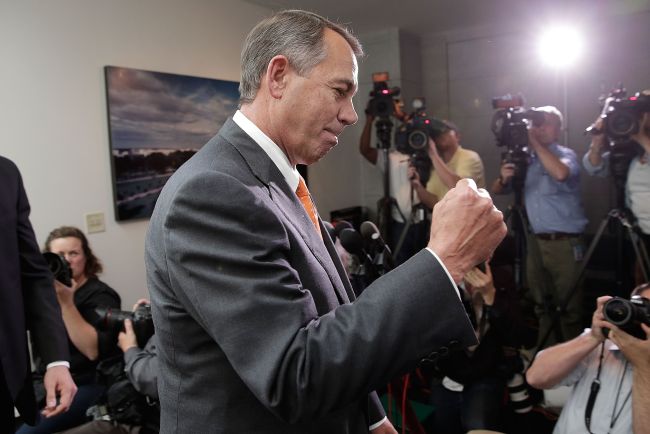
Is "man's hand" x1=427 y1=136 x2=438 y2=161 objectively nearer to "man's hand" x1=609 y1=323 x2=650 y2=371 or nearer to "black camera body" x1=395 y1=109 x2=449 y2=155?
"black camera body" x1=395 y1=109 x2=449 y2=155

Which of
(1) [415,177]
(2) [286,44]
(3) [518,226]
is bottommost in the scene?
(3) [518,226]

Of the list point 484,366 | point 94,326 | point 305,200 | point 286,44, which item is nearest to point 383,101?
point 484,366

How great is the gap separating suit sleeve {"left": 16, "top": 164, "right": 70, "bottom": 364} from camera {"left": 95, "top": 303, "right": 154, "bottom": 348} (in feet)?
1.48

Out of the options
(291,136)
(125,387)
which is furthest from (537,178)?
(291,136)

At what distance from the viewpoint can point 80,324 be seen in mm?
2168

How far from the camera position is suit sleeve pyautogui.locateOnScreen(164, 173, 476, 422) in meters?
0.61

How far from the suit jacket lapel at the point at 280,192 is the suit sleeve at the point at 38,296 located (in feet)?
2.85

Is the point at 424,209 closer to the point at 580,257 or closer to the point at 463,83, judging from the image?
the point at 580,257

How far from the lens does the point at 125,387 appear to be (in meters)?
1.80

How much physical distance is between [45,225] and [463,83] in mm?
3889

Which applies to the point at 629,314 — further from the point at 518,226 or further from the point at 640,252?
the point at 518,226

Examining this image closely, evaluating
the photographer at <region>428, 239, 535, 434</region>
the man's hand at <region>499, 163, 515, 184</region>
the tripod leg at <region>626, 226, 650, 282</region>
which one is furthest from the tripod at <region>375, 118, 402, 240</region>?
the photographer at <region>428, 239, 535, 434</region>

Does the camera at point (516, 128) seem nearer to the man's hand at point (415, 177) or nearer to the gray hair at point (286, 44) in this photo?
the man's hand at point (415, 177)

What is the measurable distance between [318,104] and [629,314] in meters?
1.10
